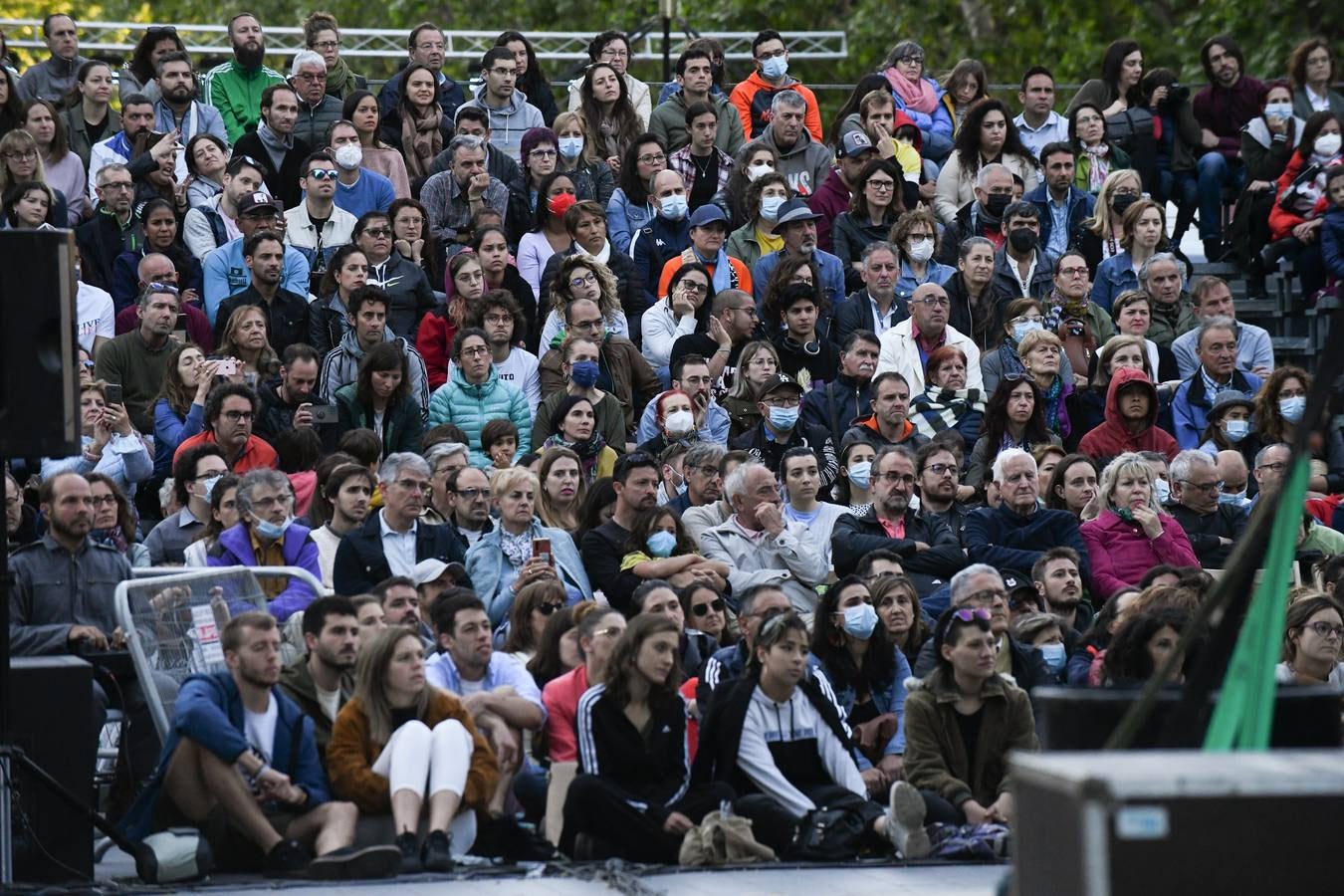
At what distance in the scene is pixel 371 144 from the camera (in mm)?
14844

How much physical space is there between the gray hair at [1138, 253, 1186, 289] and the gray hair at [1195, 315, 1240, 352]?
64cm

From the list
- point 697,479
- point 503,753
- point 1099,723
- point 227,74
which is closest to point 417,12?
point 227,74

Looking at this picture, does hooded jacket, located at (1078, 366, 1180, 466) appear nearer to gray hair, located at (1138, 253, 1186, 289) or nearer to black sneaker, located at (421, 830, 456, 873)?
gray hair, located at (1138, 253, 1186, 289)

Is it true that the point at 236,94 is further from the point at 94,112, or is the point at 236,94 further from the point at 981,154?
the point at 981,154

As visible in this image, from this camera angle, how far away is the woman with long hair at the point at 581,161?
49.0 feet

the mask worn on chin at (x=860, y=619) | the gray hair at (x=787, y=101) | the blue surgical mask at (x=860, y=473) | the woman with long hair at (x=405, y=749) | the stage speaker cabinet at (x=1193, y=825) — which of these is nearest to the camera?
the stage speaker cabinet at (x=1193, y=825)

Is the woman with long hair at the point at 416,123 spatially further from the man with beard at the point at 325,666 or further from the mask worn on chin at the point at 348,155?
the man with beard at the point at 325,666

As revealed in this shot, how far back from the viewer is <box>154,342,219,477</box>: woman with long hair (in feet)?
37.8

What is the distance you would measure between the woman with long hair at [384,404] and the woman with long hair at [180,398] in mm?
737

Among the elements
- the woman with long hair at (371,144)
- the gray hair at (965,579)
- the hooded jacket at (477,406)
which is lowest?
the gray hair at (965,579)

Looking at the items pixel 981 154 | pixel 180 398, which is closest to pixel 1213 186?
pixel 981 154

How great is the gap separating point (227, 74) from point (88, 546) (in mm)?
6963

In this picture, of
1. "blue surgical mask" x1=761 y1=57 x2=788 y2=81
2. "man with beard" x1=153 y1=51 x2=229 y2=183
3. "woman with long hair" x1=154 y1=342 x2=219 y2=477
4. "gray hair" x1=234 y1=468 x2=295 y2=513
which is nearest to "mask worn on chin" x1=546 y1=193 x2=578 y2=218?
"man with beard" x1=153 y1=51 x2=229 y2=183

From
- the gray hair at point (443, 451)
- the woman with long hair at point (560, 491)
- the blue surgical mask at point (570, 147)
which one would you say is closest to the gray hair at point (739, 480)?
the woman with long hair at point (560, 491)
